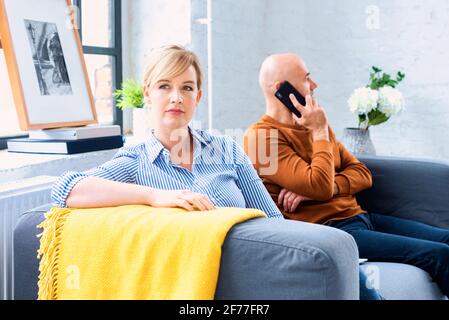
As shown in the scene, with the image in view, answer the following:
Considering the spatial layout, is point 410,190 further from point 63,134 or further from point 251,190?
point 63,134

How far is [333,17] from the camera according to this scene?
3.24 metres

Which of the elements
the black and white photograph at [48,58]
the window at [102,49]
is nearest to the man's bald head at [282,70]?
the black and white photograph at [48,58]

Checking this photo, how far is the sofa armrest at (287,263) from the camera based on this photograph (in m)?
1.06

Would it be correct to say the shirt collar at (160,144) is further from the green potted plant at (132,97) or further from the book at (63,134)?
the green potted plant at (132,97)

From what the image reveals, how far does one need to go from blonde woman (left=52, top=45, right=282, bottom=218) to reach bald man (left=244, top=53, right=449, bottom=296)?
26cm

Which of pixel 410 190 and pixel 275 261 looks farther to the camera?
pixel 410 190

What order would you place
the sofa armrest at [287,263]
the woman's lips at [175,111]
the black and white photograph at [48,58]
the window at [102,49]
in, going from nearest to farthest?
the sofa armrest at [287,263] < the woman's lips at [175,111] < the black and white photograph at [48,58] < the window at [102,49]

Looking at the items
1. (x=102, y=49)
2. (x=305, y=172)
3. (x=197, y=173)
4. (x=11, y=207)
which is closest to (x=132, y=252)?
(x=197, y=173)

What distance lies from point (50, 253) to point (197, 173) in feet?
1.46

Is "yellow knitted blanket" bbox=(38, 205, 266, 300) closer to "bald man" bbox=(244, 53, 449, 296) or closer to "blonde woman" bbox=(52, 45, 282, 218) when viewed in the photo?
"blonde woman" bbox=(52, 45, 282, 218)

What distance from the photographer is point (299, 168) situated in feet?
6.19

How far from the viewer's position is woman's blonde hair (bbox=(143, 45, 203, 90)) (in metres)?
1.57

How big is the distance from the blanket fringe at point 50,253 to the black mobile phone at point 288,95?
0.95 m
